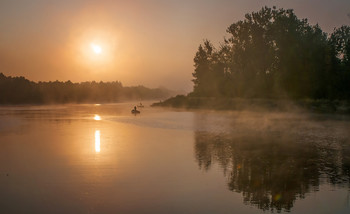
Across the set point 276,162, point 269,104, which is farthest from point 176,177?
point 269,104

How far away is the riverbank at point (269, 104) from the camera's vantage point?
71375 mm

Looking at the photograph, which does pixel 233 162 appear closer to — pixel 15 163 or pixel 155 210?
pixel 155 210

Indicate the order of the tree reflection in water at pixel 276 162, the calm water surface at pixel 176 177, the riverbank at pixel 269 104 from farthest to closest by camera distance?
the riverbank at pixel 269 104 → the tree reflection in water at pixel 276 162 → the calm water surface at pixel 176 177

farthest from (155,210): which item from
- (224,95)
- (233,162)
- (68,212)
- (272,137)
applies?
(224,95)

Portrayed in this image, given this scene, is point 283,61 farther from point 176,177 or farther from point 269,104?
point 176,177

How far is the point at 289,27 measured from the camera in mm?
82062

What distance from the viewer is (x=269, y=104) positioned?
A: 265 ft

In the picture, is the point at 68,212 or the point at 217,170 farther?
the point at 217,170

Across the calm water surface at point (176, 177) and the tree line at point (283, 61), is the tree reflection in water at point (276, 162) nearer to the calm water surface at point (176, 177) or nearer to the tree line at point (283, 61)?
the calm water surface at point (176, 177)

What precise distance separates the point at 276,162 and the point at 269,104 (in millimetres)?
61534

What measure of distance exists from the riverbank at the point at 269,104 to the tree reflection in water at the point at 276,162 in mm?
39006

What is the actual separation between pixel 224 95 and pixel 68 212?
89.7 meters

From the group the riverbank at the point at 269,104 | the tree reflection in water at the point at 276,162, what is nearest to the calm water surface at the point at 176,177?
the tree reflection in water at the point at 276,162

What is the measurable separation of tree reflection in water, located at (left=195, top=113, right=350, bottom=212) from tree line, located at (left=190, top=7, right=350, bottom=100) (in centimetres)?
4411
